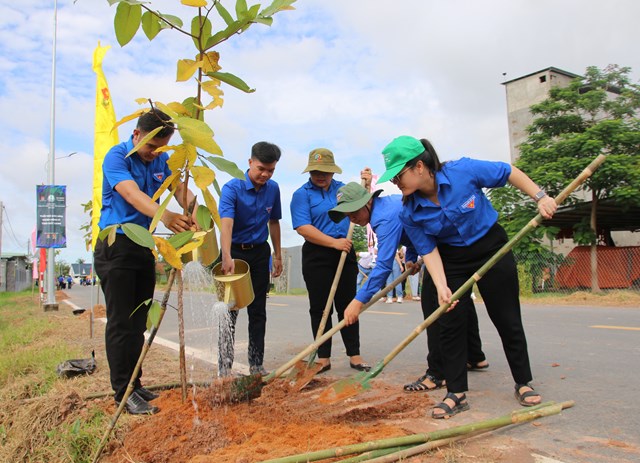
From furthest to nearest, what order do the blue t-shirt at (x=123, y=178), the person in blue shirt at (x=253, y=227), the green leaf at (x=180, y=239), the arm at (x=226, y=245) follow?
the person in blue shirt at (x=253, y=227)
the arm at (x=226, y=245)
the blue t-shirt at (x=123, y=178)
the green leaf at (x=180, y=239)

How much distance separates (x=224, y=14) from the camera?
92.9 inches

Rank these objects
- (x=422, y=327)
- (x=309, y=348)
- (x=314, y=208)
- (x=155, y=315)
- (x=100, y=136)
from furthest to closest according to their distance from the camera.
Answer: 1. (x=100, y=136)
2. (x=314, y=208)
3. (x=309, y=348)
4. (x=422, y=327)
5. (x=155, y=315)

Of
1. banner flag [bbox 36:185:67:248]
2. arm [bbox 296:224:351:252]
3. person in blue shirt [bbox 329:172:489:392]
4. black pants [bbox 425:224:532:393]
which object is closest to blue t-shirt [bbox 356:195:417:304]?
person in blue shirt [bbox 329:172:489:392]

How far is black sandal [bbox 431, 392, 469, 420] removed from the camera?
9.72 ft

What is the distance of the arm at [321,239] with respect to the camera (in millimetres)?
4289

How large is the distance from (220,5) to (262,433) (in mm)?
2035

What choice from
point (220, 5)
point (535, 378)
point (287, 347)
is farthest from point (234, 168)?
point (287, 347)

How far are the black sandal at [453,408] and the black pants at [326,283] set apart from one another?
1.48 meters

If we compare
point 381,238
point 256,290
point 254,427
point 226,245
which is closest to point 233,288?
point 226,245

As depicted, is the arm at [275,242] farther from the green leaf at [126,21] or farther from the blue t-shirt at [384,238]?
the green leaf at [126,21]

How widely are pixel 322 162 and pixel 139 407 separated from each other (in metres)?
2.28

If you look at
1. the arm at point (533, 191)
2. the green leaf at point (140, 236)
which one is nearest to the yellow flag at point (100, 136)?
the green leaf at point (140, 236)

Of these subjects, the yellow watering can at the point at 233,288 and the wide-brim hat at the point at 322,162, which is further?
the wide-brim hat at the point at 322,162

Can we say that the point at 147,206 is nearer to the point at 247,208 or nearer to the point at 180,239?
the point at 180,239
